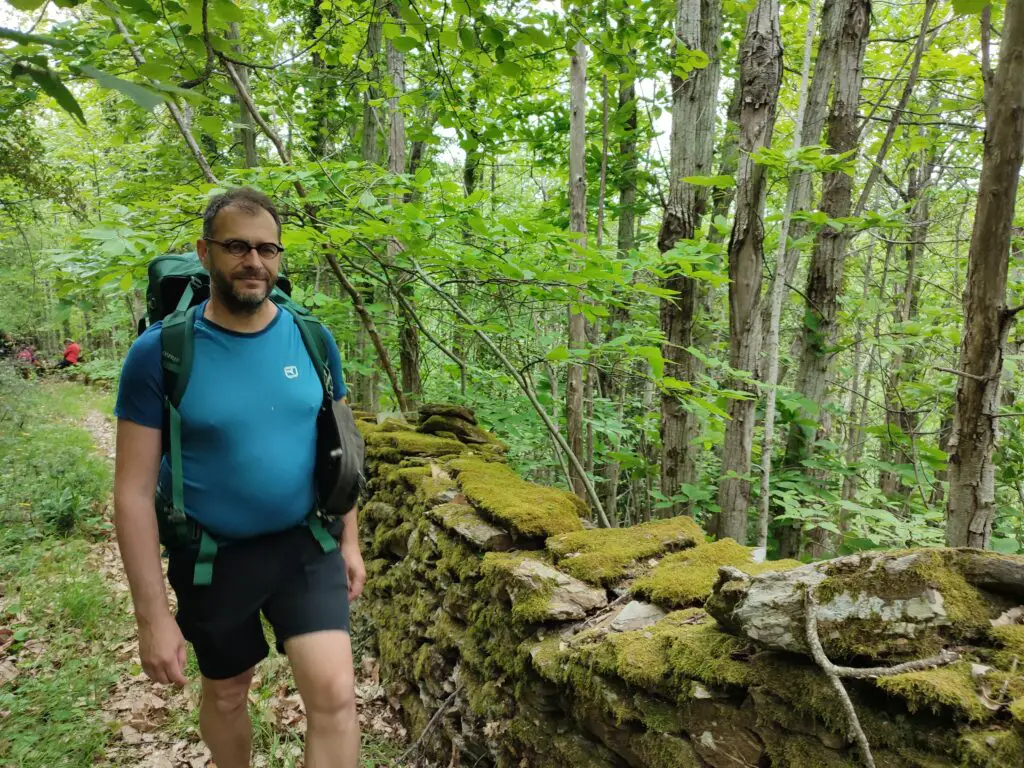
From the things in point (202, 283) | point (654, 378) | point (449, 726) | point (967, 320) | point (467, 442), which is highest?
point (202, 283)

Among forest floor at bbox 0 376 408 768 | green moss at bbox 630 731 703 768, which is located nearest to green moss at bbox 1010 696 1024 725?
green moss at bbox 630 731 703 768

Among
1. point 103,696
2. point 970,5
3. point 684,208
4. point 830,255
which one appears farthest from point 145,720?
point 830,255

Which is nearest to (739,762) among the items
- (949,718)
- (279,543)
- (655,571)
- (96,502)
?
(949,718)

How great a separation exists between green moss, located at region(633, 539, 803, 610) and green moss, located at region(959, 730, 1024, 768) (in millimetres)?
795

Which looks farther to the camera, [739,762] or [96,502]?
[96,502]

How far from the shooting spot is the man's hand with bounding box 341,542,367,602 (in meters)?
2.64

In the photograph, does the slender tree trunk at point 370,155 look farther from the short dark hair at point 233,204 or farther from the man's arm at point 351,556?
the short dark hair at point 233,204

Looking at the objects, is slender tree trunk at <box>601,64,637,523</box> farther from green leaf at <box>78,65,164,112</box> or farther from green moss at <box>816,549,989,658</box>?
green leaf at <box>78,65,164,112</box>

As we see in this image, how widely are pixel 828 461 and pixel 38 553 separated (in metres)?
7.58

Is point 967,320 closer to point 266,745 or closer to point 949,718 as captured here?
point 949,718

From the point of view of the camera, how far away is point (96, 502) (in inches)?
292

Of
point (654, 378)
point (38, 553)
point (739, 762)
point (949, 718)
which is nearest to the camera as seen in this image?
point (949, 718)

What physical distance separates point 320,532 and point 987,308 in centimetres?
301

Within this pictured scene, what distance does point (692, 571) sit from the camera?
2.24 metres
